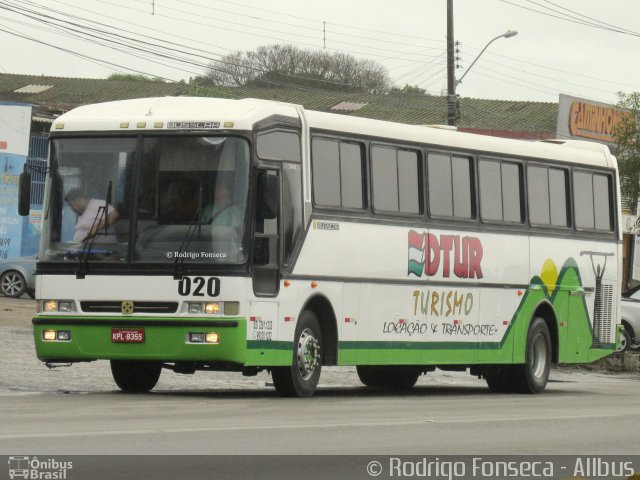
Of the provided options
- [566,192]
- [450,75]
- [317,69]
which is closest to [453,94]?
[450,75]

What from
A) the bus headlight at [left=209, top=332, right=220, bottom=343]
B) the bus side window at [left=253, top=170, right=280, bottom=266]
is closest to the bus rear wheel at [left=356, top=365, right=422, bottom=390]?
the bus side window at [left=253, top=170, right=280, bottom=266]

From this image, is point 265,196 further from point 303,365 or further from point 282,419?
point 282,419

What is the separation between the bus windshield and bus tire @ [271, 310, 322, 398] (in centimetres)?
142

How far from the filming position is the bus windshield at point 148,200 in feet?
58.9

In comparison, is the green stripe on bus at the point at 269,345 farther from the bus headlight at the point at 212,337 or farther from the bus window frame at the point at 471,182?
the bus window frame at the point at 471,182

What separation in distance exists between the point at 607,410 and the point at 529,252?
5.33 meters

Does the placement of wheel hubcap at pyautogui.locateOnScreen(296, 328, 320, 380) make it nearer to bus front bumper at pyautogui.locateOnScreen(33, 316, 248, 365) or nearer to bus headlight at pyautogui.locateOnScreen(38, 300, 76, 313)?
bus front bumper at pyautogui.locateOnScreen(33, 316, 248, 365)

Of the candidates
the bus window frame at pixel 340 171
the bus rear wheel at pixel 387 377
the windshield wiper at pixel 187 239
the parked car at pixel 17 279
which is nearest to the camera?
the windshield wiper at pixel 187 239

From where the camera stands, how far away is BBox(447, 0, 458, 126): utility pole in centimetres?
4506

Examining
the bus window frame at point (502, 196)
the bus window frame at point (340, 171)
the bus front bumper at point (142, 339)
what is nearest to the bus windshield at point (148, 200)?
the bus front bumper at point (142, 339)

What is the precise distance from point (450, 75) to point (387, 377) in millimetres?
23249

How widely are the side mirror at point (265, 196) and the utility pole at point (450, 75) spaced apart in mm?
26755

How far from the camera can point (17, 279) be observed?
43531 millimetres
